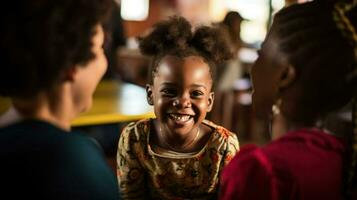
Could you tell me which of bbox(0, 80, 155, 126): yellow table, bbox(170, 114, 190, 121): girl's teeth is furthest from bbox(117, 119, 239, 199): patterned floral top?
bbox(0, 80, 155, 126): yellow table

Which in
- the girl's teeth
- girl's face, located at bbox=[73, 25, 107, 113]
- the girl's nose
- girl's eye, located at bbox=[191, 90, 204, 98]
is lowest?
the girl's teeth

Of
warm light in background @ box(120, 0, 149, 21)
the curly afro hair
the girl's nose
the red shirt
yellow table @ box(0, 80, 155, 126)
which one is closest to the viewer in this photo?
the curly afro hair

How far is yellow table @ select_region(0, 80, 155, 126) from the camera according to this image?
2039 mm

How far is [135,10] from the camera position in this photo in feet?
20.2

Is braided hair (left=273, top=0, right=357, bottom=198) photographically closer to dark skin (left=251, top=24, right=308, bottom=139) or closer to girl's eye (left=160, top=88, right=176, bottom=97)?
dark skin (left=251, top=24, right=308, bottom=139)

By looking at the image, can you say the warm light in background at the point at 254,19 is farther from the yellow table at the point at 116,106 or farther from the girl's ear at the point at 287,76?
the girl's ear at the point at 287,76

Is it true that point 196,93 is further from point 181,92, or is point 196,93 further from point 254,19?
point 254,19

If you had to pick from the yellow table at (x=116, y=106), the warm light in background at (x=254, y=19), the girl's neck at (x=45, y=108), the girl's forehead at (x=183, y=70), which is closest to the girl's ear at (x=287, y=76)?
the girl's forehead at (x=183, y=70)

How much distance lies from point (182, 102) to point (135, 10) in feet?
17.0

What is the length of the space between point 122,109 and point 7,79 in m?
1.42

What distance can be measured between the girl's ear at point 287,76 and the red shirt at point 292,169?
10 cm

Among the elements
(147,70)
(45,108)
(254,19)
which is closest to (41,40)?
(45,108)

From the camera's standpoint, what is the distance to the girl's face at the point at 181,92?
1.15m

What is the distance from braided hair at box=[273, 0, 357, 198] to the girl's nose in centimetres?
32
